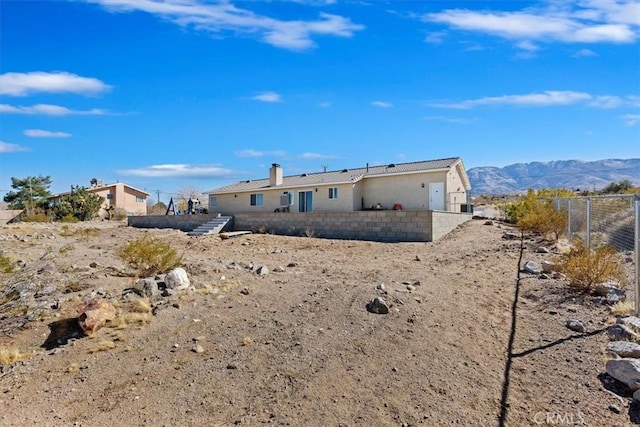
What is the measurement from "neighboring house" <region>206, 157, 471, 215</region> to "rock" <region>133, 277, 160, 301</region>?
16.7 metres

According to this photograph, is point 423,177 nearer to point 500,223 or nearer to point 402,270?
point 500,223

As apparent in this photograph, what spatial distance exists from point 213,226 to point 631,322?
69.7 feet

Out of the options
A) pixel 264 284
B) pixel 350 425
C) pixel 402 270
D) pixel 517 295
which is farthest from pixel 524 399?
pixel 402 270

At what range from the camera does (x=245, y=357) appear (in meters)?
4.83

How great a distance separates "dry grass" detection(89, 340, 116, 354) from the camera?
5234mm

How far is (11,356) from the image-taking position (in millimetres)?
5211

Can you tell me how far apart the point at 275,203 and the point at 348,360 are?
2263cm

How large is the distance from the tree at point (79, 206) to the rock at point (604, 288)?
37895 mm

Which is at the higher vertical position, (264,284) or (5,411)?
(264,284)

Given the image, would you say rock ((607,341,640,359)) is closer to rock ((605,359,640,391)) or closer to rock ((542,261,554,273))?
rock ((605,359,640,391))

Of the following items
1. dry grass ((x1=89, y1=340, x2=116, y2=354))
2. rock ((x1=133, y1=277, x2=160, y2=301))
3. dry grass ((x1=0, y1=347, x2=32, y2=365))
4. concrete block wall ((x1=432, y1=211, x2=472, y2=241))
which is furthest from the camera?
concrete block wall ((x1=432, y1=211, x2=472, y2=241))

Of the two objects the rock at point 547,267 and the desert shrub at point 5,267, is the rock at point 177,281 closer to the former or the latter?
the desert shrub at point 5,267

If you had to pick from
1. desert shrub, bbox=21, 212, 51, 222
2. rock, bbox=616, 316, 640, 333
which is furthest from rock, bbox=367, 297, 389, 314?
desert shrub, bbox=21, 212, 51, 222

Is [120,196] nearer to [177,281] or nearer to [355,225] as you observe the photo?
[355,225]
